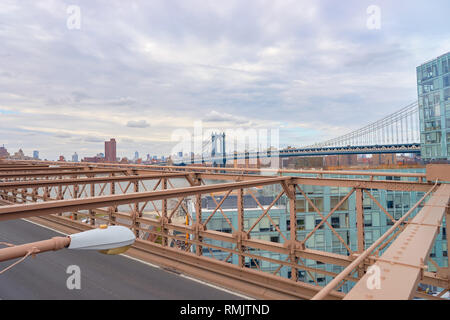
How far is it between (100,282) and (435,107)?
143ft

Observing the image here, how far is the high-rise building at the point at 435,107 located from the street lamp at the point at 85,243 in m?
41.5

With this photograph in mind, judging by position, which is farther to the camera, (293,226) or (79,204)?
(293,226)

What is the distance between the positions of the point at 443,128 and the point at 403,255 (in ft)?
136

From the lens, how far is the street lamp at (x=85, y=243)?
7.14ft

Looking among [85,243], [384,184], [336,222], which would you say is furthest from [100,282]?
[336,222]

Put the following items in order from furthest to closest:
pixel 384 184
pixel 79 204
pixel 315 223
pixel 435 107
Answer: pixel 435 107, pixel 315 223, pixel 384 184, pixel 79 204

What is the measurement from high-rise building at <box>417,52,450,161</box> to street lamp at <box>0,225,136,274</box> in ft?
136

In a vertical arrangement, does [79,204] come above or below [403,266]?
above

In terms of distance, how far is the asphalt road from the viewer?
7004mm

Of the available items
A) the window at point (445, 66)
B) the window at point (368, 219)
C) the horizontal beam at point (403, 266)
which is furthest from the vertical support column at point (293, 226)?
the window at point (445, 66)

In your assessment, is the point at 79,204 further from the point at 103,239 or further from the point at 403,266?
the point at 403,266

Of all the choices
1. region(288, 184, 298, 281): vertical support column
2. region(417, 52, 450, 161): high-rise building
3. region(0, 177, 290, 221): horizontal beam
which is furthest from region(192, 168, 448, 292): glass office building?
region(0, 177, 290, 221): horizontal beam

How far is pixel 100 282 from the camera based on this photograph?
7867mm

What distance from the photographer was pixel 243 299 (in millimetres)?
6566
